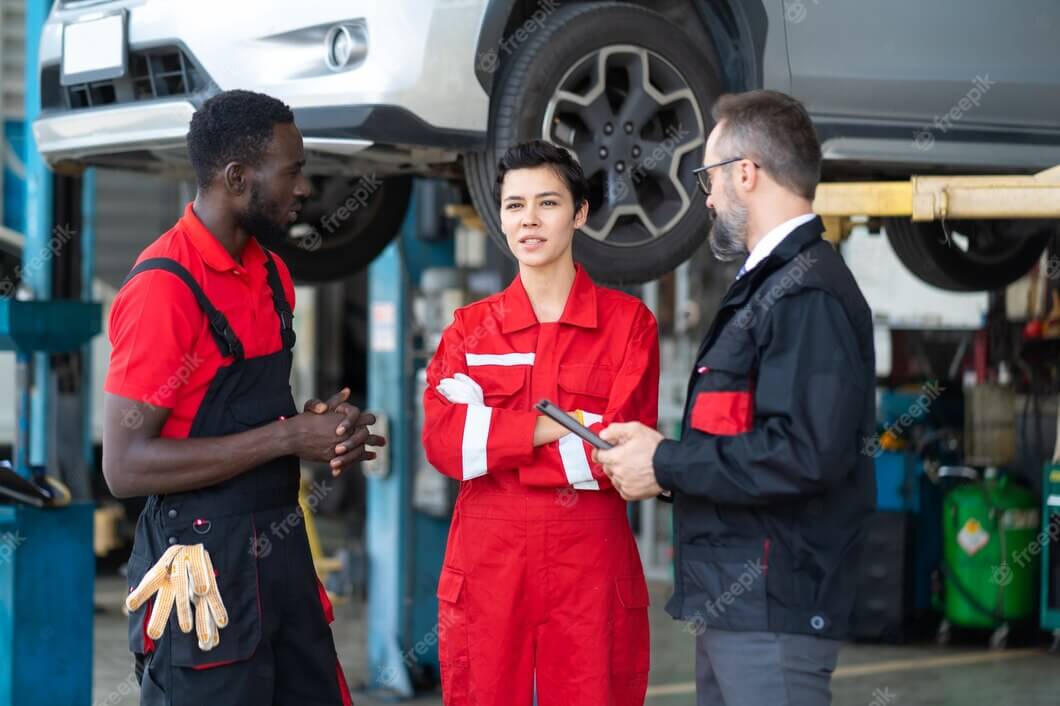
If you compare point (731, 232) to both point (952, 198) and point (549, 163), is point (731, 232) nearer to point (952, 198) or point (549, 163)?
point (549, 163)

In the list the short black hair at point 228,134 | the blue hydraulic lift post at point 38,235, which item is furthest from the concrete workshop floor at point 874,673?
the short black hair at point 228,134

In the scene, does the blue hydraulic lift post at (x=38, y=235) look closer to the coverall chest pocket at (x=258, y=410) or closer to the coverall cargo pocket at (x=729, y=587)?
the coverall chest pocket at (x=258, y=410)

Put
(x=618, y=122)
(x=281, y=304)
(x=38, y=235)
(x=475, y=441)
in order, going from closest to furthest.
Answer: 1. (x=281, y=304)
2. (x=475, y=441)
3. (x=618, y=122)
4. (x=38, y=235)

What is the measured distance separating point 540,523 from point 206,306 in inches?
32.8

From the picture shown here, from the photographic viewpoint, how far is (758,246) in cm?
234

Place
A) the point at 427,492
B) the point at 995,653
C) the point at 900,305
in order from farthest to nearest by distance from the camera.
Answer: the point at 900,305, the point at 995,653, the point at 427,492

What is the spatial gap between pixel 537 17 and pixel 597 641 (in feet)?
5.80

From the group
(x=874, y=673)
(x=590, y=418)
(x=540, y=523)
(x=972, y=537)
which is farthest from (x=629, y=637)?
(x=972, y=537)

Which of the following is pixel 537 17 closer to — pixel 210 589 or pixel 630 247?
pixel 630 247

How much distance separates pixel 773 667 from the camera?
2.23m

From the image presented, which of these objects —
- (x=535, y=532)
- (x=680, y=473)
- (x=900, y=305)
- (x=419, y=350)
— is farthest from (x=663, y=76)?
(x=900, y=305)

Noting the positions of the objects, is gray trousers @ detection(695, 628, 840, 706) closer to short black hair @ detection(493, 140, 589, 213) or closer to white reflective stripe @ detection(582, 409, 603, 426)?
white reflective stripe @ detection(582, 409, 603, 426)

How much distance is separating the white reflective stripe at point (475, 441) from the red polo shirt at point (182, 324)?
1.43ft

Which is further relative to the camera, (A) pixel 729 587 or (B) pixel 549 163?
(B) pixel 549 163
